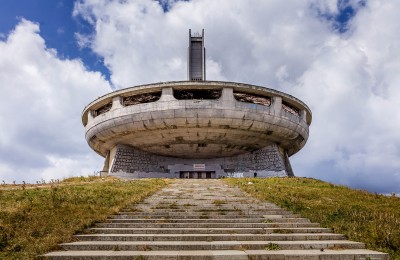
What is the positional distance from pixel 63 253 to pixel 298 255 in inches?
178

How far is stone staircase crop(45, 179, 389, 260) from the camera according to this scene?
6539 mm

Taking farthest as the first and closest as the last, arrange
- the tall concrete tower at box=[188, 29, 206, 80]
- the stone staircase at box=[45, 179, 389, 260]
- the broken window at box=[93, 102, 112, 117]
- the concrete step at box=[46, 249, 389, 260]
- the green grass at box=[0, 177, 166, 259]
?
1. the tall concrete tower at box=[188, 29, 206, 80]
2. the broken window at box=[93, 102, 112, 117]
3. the green grass at box=[0, 177, 166, 259]
4. the stone staircase at box=[45, 179, 389, 260]
5. the concrete step at box=[46, 249, 389, 260]

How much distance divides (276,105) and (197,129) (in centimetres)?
712

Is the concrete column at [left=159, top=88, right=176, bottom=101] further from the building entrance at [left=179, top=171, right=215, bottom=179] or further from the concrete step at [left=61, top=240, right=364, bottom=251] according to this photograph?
the concrete step at [left=61, top=240, right=364, bottom=251]

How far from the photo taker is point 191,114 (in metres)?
26.8

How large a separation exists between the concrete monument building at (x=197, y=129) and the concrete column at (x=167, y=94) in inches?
3.2

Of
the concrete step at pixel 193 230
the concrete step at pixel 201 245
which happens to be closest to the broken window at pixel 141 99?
the concrete step at pixel 193 230

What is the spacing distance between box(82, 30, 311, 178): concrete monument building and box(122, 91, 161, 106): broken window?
3 centimetres

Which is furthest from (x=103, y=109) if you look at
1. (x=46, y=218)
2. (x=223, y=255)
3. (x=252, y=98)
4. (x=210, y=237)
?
(x=223, y=255)

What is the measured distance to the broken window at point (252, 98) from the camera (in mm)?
29344

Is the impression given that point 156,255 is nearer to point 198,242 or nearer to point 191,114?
point 198,242

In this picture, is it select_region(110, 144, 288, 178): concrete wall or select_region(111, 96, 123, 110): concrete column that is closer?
select_region(111, 96, 123, 110): concrete column

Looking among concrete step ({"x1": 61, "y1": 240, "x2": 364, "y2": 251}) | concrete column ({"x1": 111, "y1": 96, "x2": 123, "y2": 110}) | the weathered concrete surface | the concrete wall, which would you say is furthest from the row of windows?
concrete step ({"x1": 61, "y1": 240, "x2": 364, "y2": 251})

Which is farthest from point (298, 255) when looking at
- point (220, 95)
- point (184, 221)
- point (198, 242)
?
point (220, 95)
